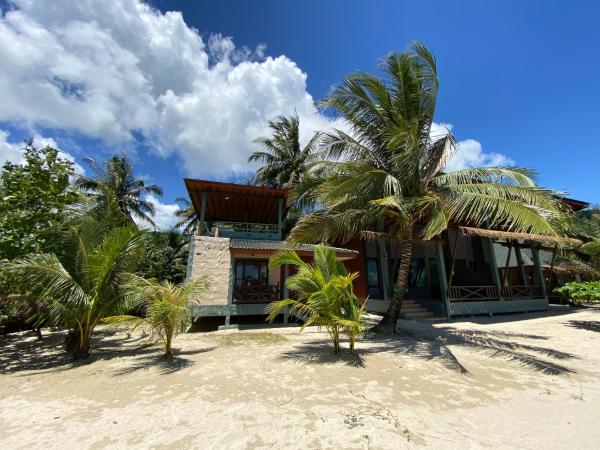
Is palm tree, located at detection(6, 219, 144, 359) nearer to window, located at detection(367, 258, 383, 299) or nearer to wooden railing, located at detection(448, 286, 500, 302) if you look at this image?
window, located at detection(367, 258, 383, 299)

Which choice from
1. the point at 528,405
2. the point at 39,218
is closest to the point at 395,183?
the point at 528,405

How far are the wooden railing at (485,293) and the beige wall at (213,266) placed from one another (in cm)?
938

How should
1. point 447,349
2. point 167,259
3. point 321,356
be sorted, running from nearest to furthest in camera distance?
point 321,356 → point 447,349 → point 167,259

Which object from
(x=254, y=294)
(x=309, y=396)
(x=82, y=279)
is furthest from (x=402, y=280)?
(x=82, y=279)

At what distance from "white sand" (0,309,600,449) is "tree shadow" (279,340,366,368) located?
0.14 feet

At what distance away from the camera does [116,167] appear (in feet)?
77.3

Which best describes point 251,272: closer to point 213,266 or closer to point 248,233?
point 248,233

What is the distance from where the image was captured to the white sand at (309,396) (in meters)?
3.10

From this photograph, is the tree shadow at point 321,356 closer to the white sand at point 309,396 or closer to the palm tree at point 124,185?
the white sand at point 309,396

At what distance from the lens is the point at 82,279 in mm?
6469

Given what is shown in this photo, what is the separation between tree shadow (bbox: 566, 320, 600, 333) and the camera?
9.30m

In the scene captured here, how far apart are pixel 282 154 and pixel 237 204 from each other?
9.38 m

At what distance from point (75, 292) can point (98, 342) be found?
3.00 m

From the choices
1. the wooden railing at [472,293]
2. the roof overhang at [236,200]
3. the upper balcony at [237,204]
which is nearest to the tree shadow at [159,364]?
the upper balcony at [237,204]
